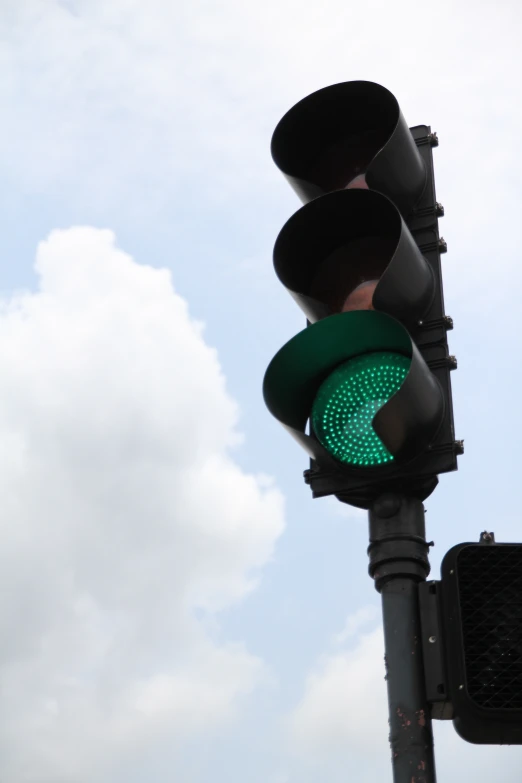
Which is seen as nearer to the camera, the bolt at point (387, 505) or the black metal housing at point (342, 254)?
the bolt at point (387, 505)

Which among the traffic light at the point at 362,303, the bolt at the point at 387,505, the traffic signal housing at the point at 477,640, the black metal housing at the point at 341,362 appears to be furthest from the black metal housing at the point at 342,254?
the traffic signal housing at the point at 477,640

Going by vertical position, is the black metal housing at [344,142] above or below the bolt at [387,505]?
above

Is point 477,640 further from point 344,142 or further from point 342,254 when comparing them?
point 344,142

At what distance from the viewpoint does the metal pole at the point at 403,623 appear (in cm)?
284

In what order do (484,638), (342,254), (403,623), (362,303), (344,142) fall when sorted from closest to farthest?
1. (484,638)
2. (403,623)
3. (362,303)
4. (342,254)
5. (344,142)

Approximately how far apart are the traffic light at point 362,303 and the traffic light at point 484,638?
0.40 meters

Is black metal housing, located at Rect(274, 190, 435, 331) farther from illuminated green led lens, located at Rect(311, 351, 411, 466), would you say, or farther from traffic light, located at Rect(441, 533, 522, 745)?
traffic light, located at Rect(441, 533, 522, 745)

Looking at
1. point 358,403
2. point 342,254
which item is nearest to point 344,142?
point 342,254

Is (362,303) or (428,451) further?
(362,303)

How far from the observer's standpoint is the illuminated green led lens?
11.1 ft

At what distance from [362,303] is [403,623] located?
46.1 inches

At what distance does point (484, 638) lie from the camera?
2.88 m

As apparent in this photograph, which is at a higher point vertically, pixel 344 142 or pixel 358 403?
pixel 344 142

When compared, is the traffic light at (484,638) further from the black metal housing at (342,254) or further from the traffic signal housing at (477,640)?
the black metal housing at (342,254)
